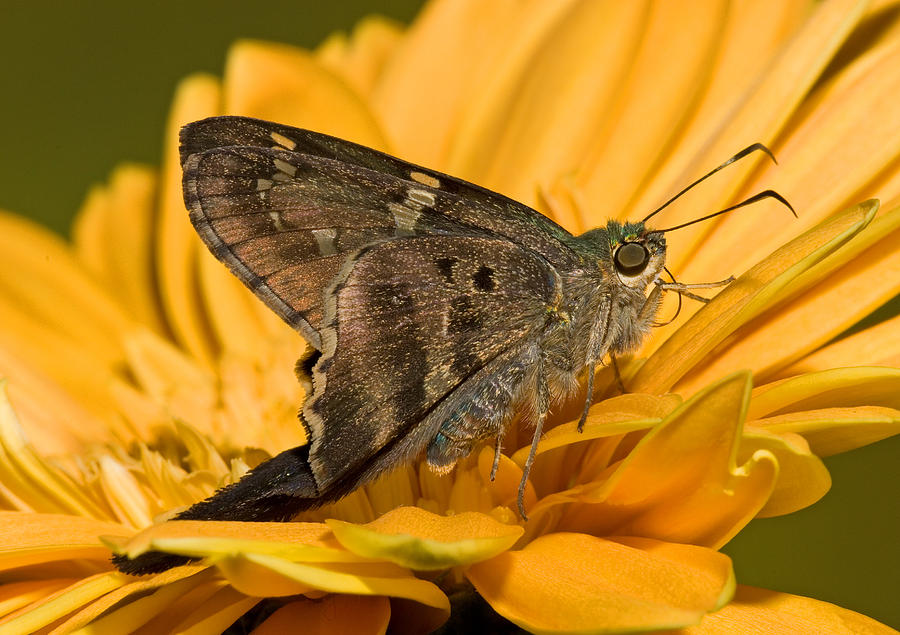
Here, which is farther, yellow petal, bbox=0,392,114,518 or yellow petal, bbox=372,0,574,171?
yellow petal, bbox=372,0,574,171

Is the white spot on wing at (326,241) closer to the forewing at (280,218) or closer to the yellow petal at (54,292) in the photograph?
the forewing at (280,218)

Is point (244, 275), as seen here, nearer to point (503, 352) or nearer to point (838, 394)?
point (503, 352)

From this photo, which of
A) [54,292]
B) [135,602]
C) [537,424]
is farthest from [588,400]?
[54,292]

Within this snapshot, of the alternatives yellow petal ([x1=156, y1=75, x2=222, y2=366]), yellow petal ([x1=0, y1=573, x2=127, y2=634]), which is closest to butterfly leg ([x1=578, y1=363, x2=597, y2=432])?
yellow petal ([x1=0, y1=573, x2=127, y2=634])

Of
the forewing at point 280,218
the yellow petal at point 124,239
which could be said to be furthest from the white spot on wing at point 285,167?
the yellow petal at point 124,239

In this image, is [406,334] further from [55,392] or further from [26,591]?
[55,392]

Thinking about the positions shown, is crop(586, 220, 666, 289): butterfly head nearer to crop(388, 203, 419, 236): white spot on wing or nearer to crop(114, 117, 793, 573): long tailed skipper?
crop(114, 117, 793, 573): long tailed skipper
